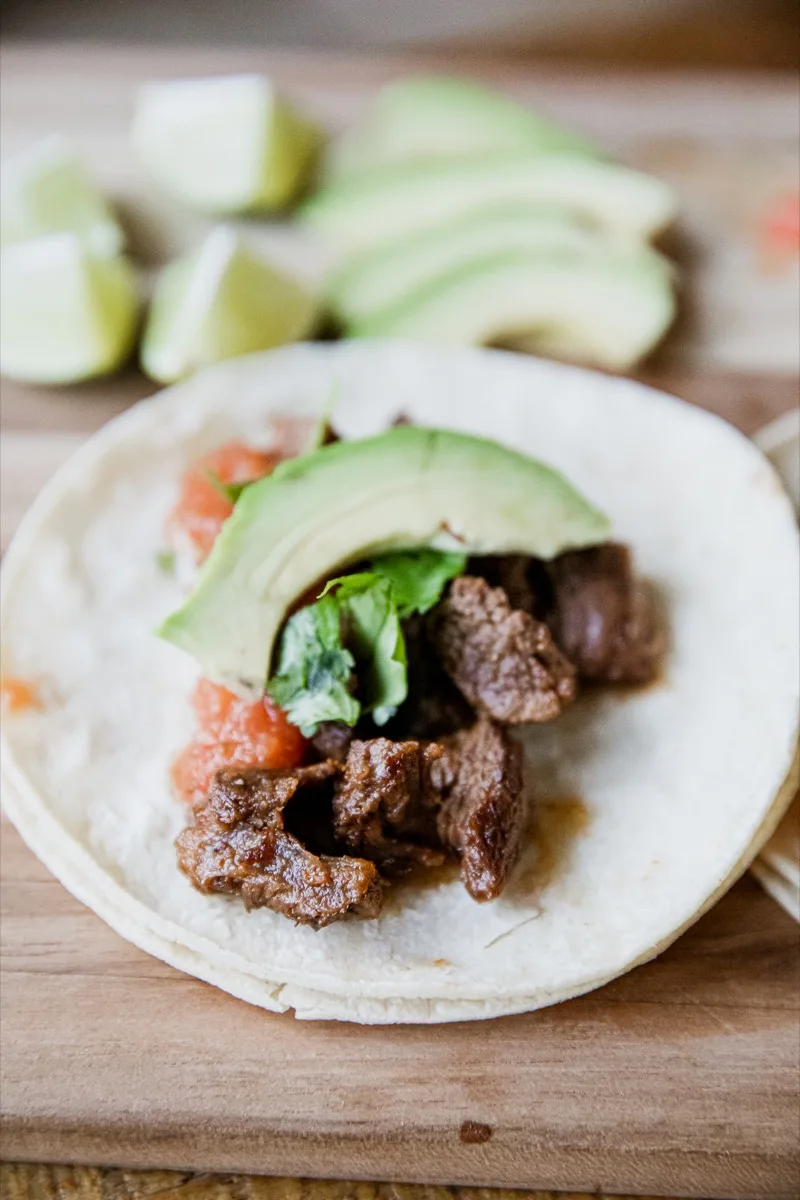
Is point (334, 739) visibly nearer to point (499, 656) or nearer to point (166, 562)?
point (499, 656)

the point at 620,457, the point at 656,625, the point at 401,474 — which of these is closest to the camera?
the point at 401,474

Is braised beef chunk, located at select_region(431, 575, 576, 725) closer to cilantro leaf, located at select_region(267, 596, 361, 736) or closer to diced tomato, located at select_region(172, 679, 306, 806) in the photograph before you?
cilantro leaf, located at select_region(267, 596, 361, 736)

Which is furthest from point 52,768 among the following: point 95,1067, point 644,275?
point 644,275

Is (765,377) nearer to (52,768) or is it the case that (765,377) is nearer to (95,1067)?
(52,768)

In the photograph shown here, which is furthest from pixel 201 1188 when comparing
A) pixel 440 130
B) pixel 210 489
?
pixel 440 130

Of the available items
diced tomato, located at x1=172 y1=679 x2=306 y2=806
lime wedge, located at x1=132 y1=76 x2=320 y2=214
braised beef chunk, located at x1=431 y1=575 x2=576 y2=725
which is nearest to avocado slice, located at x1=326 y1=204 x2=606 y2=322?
lime wedge, located at x1=132 y1=76 x2=320 y2=214

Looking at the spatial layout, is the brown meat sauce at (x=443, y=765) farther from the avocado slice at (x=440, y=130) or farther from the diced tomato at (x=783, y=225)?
the avocado slice at (x=440, y=130)

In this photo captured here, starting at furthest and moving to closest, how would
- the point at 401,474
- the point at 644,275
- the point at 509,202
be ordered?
the point at 509,202
the point at 644,275
the point at 401,474
